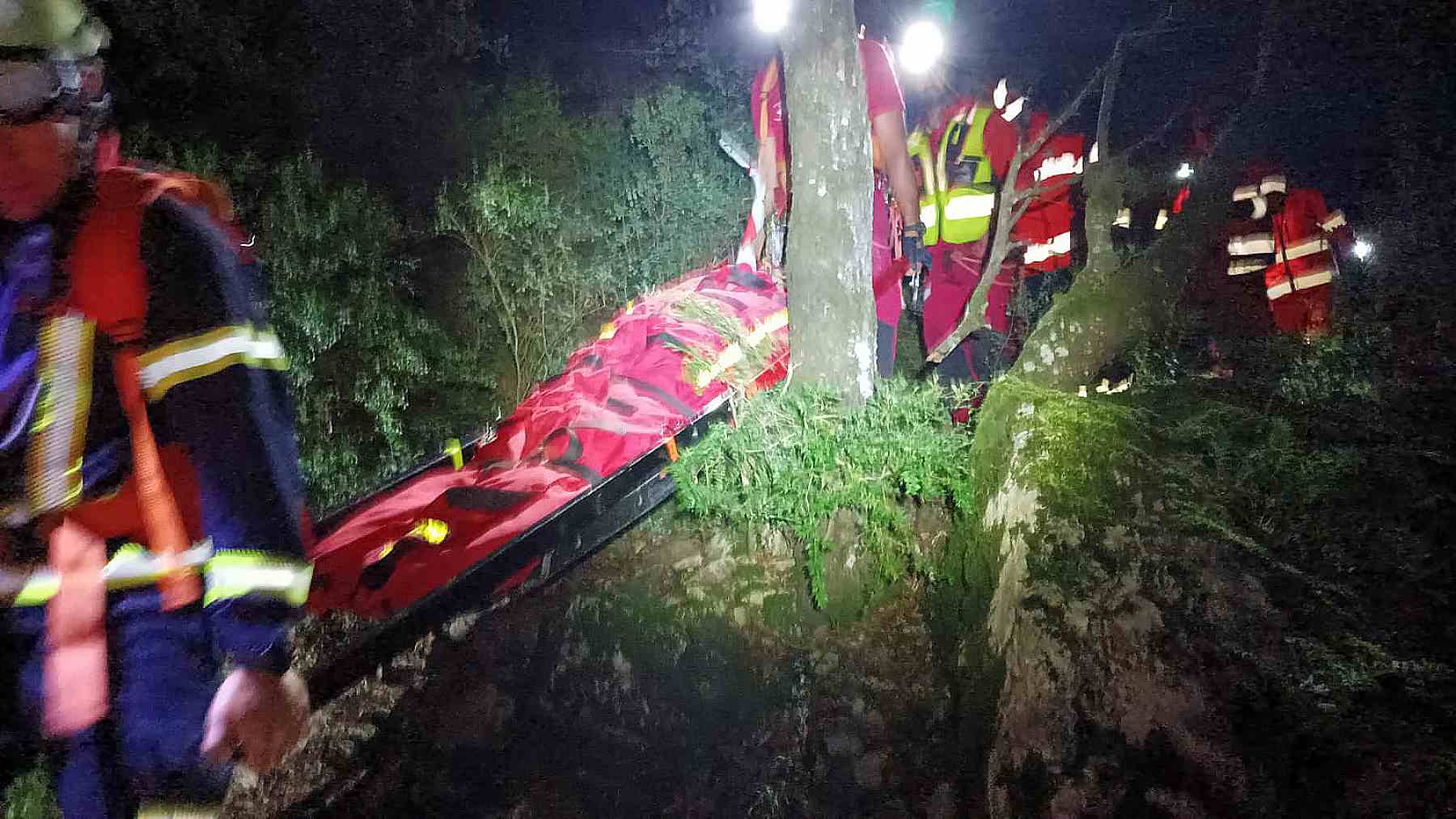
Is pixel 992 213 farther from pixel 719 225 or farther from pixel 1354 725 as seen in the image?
pixel 1354 725

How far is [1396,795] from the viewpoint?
126cm

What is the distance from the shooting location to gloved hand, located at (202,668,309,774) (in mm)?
1308

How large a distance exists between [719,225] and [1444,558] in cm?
529

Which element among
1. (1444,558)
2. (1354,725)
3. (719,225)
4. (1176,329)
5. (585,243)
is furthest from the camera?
(719,225)

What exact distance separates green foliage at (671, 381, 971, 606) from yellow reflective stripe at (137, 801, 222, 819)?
1594mm

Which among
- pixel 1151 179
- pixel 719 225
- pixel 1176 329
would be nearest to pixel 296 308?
pixel 719 225

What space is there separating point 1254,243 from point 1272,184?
41cm

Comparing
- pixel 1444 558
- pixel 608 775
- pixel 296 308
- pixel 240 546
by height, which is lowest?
pixel 608 775

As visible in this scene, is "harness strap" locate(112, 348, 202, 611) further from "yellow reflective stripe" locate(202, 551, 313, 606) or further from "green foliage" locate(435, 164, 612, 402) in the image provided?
"green foliage" locate(435, 164, 612, 402)

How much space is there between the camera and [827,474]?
2.51m

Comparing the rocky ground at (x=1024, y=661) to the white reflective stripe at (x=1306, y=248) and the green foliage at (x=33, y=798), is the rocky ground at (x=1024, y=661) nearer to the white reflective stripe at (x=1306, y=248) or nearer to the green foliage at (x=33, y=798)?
the green foliage at (x=33, y=798)

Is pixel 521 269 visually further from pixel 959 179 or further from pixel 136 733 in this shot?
pixel 136 733

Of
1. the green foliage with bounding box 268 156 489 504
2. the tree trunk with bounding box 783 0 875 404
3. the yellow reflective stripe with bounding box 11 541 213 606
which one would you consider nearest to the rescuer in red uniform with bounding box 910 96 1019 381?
the tree trunk with bounding box 783 0 875 404

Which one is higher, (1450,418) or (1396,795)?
(1450,418)
